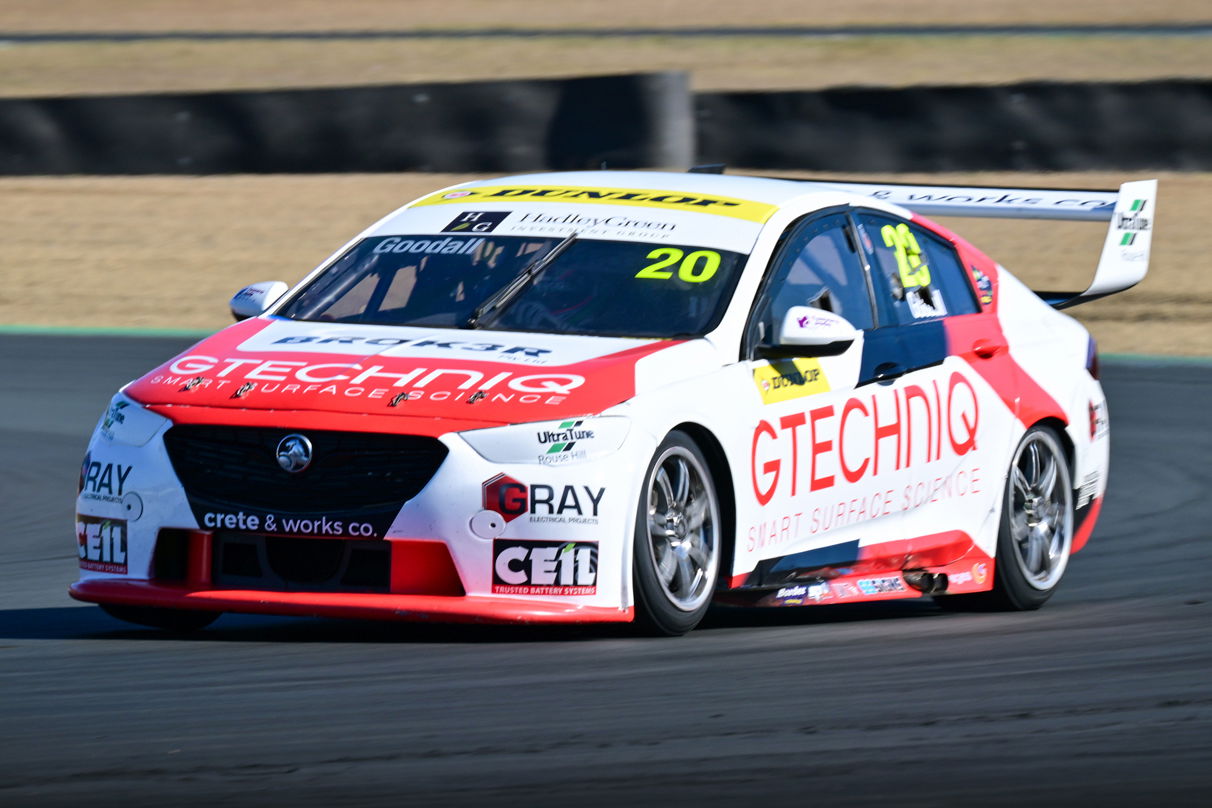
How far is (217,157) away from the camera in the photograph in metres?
21.1

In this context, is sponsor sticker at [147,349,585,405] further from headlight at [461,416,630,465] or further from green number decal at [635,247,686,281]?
green number decal at [635,247,686,281]

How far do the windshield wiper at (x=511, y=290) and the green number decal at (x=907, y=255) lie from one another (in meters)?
1.24

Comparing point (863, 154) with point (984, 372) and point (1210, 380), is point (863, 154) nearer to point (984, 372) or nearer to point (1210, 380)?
point (1210, 380)

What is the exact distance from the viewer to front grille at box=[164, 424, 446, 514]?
629cm

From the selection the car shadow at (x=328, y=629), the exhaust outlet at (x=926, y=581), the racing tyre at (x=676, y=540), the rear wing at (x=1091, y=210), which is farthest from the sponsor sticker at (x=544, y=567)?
the rear wing at (x=1091, y=210)

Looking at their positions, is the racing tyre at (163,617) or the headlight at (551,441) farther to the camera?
the racing tyre at (163,617)

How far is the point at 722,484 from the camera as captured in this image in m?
6.74

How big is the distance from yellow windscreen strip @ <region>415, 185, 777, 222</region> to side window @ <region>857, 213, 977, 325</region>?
20.2 inches

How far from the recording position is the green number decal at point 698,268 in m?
7.19

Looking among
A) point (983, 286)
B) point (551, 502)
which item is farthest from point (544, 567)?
point (983, 286)

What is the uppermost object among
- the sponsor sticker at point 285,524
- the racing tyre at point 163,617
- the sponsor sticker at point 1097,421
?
the sponsor sticker at point 285,524

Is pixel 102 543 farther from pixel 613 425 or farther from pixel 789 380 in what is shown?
pixel 789 380

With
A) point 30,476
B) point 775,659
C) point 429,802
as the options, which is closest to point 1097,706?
point 775,659

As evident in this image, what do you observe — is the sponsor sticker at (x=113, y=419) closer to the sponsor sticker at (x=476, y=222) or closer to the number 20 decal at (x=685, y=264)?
the sponsor sticker at (x=476, y=222)
